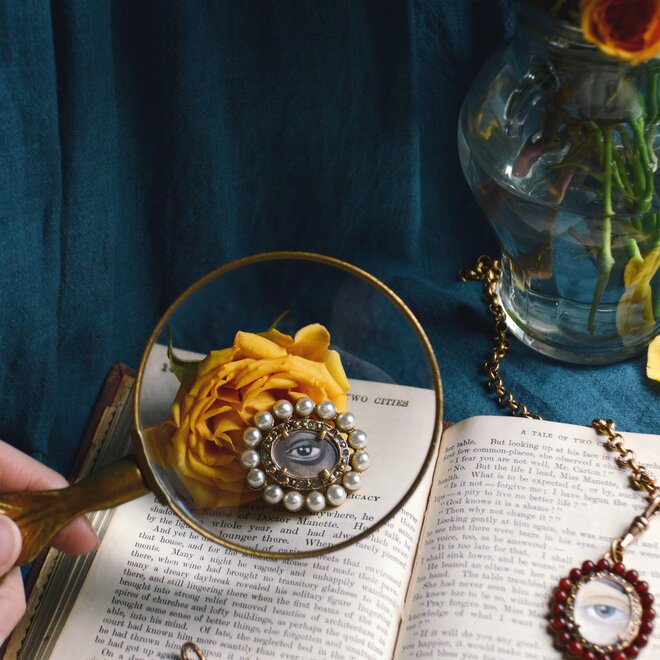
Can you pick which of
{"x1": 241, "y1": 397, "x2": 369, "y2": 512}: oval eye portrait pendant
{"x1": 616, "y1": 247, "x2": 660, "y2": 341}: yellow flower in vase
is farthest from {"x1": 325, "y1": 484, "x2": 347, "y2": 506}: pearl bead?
{"x1": 616, "y1": 247, "x2": 660, "y2": 341}: yellow flower in vase

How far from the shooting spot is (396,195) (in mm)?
959

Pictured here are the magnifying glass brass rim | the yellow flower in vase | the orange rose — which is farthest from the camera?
the yellow flower in vase

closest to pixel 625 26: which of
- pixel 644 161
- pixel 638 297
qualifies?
pixel 644 161

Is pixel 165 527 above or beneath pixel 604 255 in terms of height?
beneath

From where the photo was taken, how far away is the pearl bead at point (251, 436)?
0.70 metres

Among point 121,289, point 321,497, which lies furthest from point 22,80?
point 321,497

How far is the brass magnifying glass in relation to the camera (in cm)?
70

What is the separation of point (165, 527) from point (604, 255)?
0.43 m

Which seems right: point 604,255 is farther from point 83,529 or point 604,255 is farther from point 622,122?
point 83,529

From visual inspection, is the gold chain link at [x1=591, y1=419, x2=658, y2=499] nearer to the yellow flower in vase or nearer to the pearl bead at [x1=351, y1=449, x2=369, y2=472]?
the yellow flower in vase

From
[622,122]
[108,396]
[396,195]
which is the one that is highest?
[622,122]

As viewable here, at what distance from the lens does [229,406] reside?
0.70 metres

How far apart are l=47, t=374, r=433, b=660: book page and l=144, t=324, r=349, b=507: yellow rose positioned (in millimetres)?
36

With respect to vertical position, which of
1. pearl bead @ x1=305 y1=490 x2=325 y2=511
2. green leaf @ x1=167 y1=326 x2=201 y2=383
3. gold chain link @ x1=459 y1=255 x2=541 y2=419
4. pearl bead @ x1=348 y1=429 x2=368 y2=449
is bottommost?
gold chain link @ x1=459 y1=255 x2=541 y2=419
